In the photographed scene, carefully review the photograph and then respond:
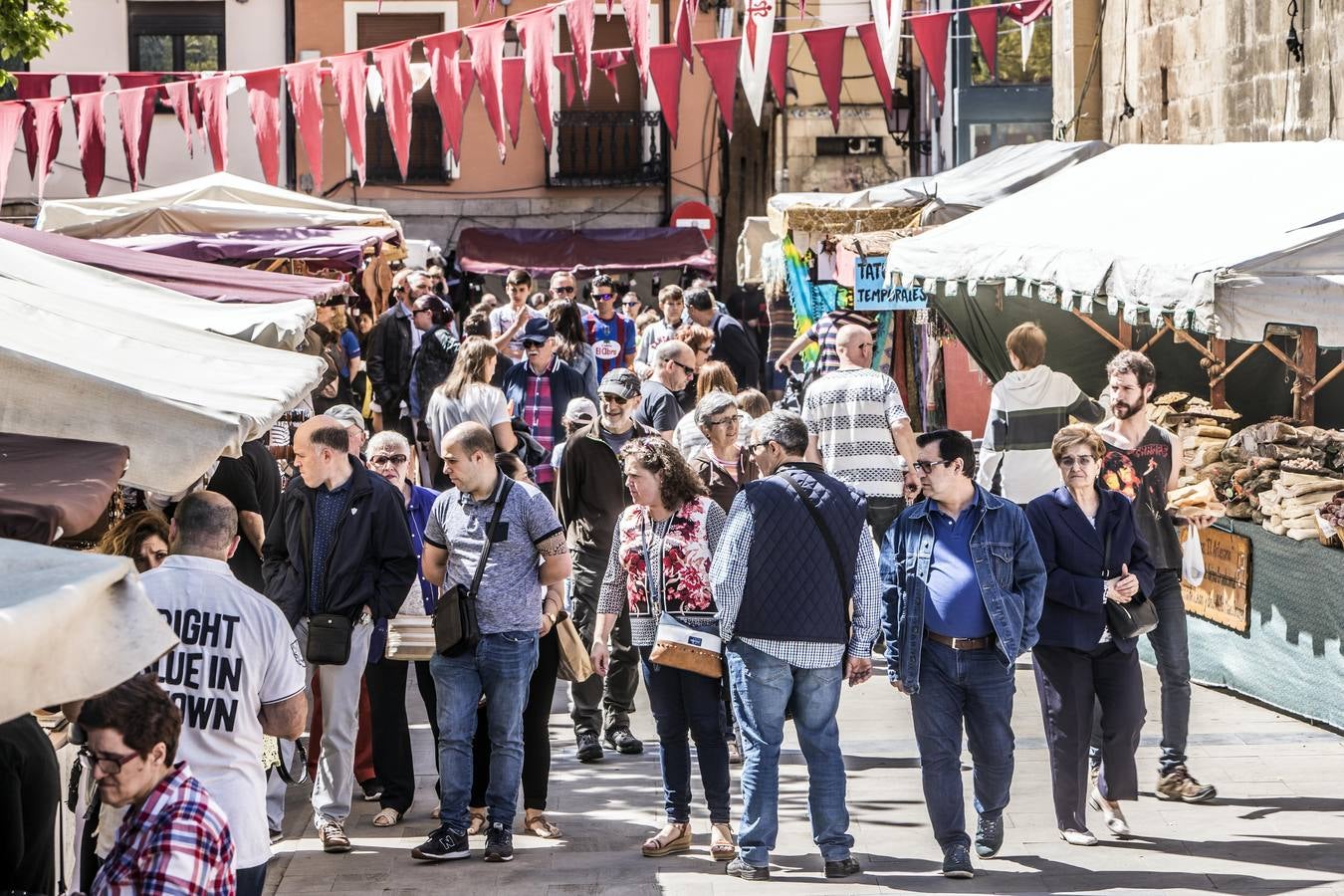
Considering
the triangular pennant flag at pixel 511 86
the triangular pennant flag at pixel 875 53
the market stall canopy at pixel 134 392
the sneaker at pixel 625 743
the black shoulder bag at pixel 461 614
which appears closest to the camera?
→ the market stall canopy at pixel 134 392

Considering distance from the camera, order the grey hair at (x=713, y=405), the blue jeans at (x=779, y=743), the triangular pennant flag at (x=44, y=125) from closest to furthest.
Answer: the blue jeans at (x=779, y=743) < the grey hair at (x=713, y=405) < the triangular pennant flag at (x=44, y=125)

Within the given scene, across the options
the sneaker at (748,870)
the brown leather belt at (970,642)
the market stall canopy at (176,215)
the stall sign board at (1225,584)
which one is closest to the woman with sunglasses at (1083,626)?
the brown leather belt at (970,642)

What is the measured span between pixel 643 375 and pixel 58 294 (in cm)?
734

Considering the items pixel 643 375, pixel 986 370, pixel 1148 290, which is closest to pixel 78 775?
pixel 1148 290

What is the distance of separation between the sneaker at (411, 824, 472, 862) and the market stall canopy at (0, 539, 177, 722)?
13.5 feet

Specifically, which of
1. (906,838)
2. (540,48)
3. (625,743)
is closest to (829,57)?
(540,48)

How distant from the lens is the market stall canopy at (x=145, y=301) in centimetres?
642

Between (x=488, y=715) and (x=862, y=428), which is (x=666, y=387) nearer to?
(x=862, y=428)

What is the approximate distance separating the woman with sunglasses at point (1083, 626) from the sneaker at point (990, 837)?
33 cm

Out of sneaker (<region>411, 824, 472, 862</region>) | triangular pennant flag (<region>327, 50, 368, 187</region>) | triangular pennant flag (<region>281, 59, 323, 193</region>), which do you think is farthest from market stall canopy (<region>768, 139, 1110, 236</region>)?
sneaker (<region>411, 824, 472, 862</region>)

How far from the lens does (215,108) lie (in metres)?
15.8

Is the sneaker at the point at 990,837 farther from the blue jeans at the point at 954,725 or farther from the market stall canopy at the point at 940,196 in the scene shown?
the market stall canopy at the point at 940,196

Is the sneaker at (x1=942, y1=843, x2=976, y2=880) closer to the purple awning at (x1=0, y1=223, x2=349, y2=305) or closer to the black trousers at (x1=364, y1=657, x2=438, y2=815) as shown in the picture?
the black trousers at (x1=364, y1=657, x2=438, y2=815)

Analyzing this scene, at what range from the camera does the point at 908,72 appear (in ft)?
89.3
